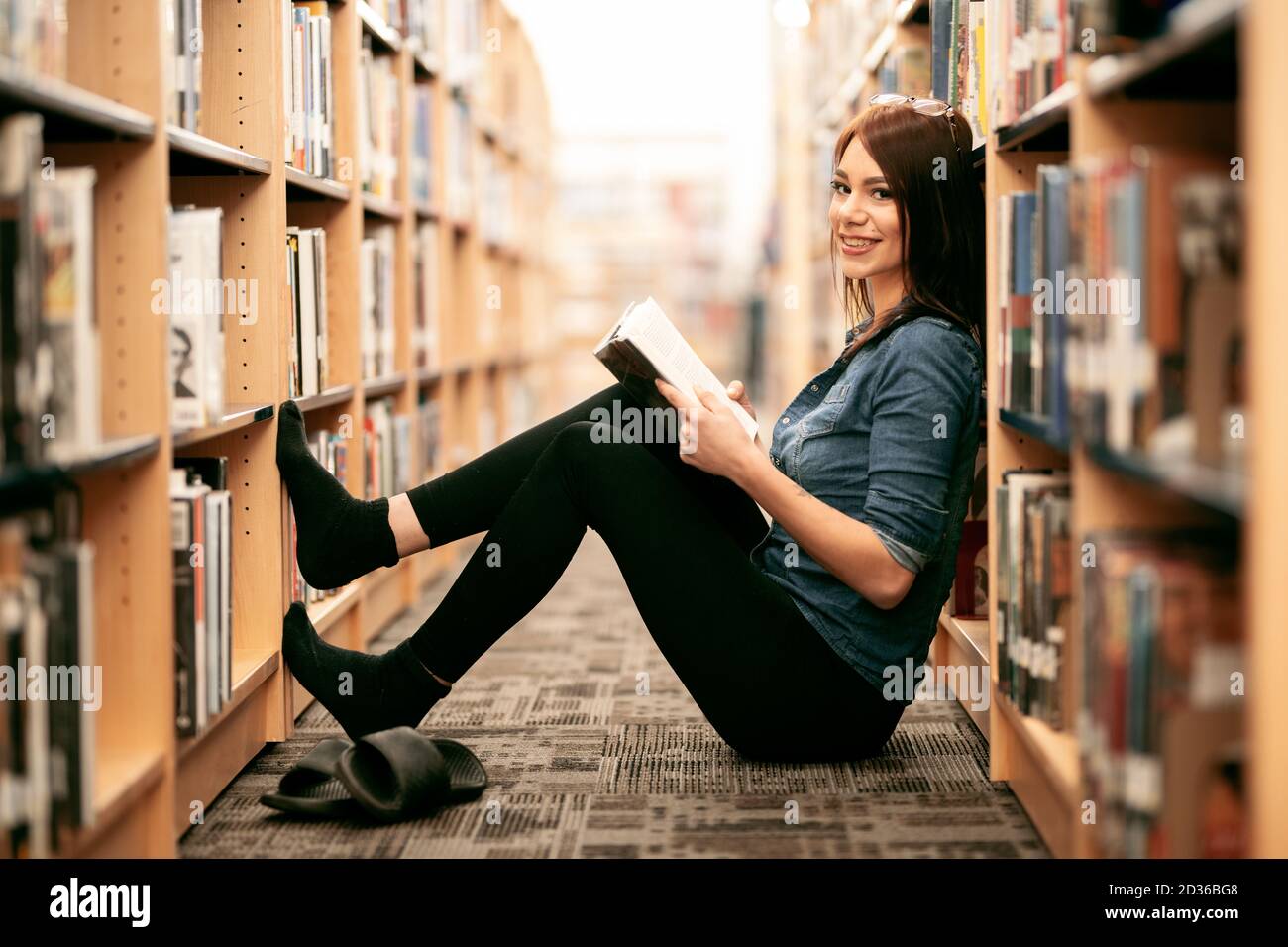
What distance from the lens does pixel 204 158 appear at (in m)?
1.75

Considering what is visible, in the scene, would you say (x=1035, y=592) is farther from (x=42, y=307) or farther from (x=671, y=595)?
(x=42, y=307)

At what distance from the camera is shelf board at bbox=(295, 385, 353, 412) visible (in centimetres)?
221

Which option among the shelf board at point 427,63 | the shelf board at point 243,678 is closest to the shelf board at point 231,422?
the shelf board at point 243,678

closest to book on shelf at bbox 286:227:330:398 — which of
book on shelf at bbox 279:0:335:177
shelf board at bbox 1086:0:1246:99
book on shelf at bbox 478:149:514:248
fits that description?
book on shelf at bbox 279:0:335:177

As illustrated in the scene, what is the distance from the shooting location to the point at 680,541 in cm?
173

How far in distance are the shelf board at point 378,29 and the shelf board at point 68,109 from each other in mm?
1203

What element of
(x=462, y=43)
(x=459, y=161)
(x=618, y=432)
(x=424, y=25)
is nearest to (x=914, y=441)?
(x=618, y=432)

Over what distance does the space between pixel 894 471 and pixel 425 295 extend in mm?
1938

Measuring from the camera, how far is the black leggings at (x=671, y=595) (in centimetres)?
174

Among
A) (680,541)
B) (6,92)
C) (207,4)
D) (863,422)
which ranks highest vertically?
(207,4)

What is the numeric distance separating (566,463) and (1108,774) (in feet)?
2.70

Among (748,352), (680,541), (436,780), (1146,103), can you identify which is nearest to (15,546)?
(436,780)
